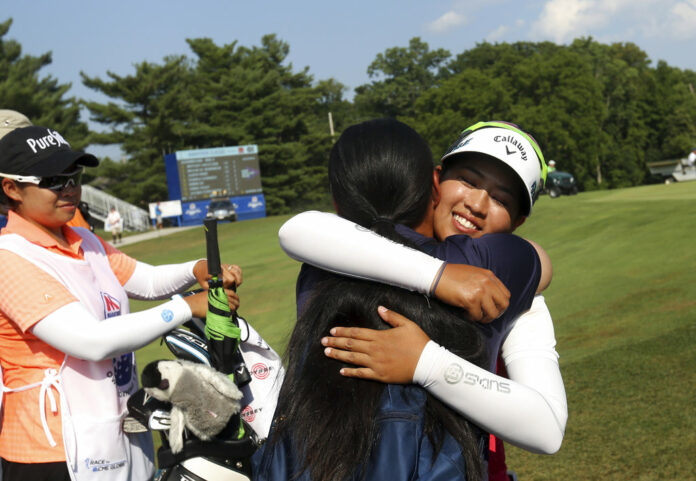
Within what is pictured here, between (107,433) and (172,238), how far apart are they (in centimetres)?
3144

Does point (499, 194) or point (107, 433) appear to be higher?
point (499, 194)

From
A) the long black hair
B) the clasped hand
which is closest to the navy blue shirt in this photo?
Answer: the long black hair

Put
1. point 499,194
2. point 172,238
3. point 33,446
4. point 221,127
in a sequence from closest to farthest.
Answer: point 499,194, point 33,446, point 172,238, point 221,127

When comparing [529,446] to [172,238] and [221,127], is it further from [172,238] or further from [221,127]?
[221,127]

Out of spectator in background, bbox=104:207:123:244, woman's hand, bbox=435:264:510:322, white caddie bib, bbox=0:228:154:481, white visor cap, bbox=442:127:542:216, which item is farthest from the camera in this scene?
spectator in background, bbox=104:207:123:244

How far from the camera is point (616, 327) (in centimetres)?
859

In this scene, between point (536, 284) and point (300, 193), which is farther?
point (300, 193)

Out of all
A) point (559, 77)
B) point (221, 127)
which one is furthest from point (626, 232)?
point (559, 77)

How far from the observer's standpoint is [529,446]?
5.86ft

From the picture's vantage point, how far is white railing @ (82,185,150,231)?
5125cm

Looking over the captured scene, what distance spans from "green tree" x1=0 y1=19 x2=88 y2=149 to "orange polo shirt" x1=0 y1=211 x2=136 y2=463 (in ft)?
164

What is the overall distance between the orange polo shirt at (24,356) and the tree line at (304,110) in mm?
46388

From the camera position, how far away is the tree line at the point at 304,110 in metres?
55.8

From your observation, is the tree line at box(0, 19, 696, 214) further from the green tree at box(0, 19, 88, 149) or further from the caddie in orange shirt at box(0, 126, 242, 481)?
the caddie in orange shirt at box(0, 126, 242, 481)
